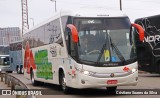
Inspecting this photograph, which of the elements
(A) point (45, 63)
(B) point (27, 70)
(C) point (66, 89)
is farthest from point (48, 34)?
(B) point (27, 70)

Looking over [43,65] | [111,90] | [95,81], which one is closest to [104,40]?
[95,81]

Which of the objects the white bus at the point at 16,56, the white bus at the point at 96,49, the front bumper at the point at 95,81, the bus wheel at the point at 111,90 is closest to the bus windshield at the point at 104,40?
the white bus at the point at 96,49

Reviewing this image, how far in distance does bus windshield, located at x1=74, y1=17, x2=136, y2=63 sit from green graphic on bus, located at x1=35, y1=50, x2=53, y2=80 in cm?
431

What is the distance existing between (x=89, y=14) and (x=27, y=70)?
10621mm

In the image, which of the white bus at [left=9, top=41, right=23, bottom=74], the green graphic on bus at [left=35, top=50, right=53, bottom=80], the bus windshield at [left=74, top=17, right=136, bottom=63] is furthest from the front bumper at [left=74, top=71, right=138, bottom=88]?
the white bus at [left=9, top=41, right=23, bottom=74]

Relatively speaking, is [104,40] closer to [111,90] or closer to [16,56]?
[111,90]

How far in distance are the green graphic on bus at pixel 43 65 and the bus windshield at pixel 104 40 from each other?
4.31m

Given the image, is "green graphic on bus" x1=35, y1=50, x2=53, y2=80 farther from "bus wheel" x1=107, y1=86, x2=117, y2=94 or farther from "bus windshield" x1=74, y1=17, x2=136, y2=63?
"bus windshield" x1=74, y1=17, x2=136, y2=63

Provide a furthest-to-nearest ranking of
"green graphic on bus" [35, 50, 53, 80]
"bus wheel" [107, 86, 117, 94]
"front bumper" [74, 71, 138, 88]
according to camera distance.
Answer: "green graphic on bus" [35, 50, 53, 80]
"bus wheel" [107, 86, 117, 94]
"front bumper" [74, 71, 138, 88]

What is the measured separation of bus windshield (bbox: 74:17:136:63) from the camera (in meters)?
13.5

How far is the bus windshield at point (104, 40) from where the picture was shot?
1349cm

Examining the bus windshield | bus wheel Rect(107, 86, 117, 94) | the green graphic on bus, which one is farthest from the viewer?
the green graphic on bus

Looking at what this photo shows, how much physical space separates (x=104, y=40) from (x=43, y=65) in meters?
6.16

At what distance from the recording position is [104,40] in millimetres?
13703
